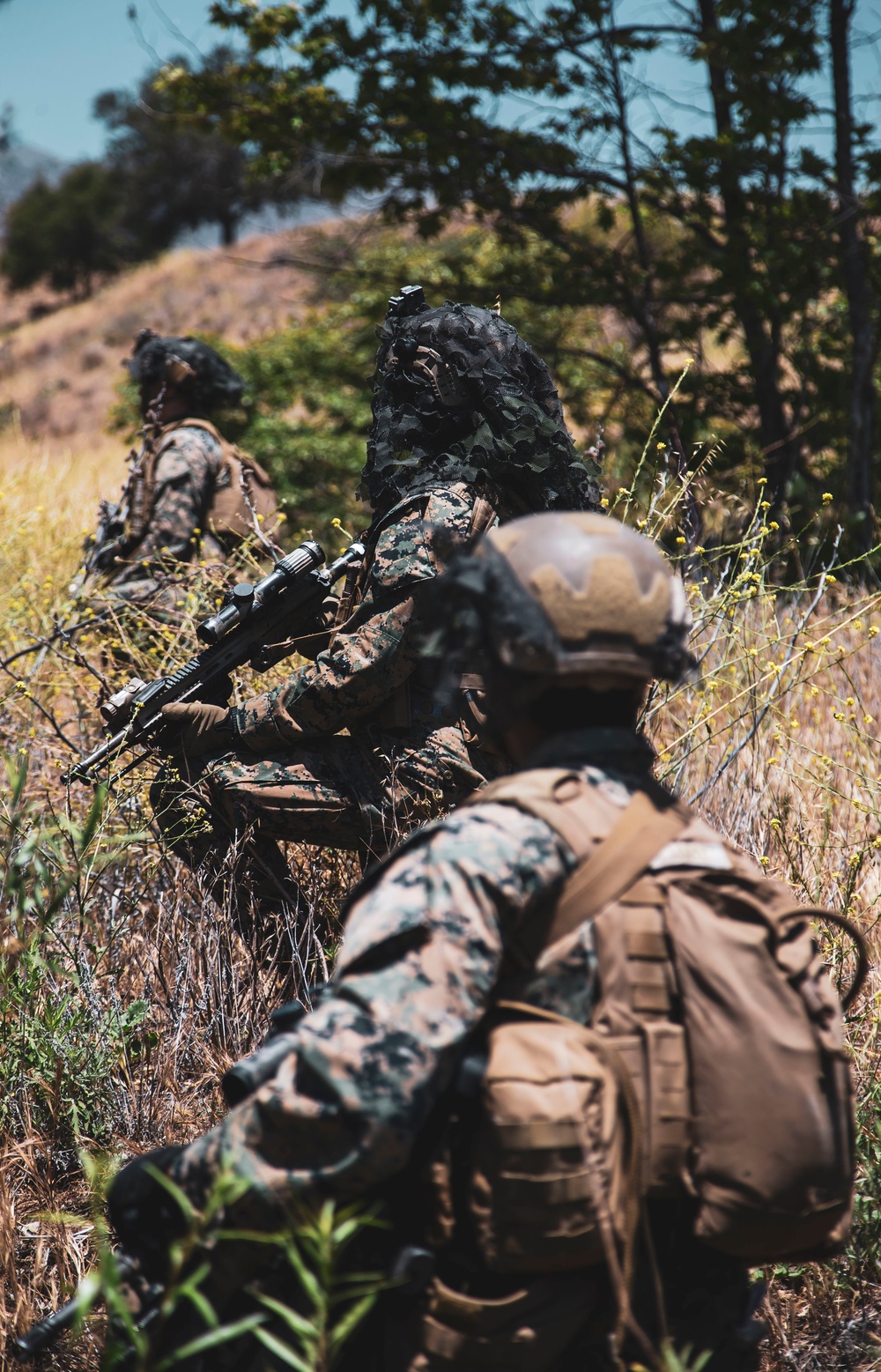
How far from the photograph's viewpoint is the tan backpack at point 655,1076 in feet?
4.51

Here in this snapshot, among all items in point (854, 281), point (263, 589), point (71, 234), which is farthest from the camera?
point (71, 234)

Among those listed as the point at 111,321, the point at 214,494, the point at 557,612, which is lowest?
the point at 111,321

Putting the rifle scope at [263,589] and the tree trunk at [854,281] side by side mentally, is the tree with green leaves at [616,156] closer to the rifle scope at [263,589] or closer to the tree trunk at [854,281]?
the tree trunk at [854,281]

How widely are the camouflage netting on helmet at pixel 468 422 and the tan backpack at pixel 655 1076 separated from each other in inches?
68.1

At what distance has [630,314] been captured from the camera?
725cm

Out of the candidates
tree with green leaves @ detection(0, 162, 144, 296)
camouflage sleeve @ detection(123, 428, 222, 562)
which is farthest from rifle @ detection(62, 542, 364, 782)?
tree with green leaves @ detection(0, 162, 144, 296)

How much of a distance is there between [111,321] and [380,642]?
27.3 metres

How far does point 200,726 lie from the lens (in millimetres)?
3086

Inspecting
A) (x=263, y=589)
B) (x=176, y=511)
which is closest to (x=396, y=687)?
(x=263, y=589)

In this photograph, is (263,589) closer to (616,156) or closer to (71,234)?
(616,156)

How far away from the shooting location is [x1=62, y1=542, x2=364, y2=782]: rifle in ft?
10.0

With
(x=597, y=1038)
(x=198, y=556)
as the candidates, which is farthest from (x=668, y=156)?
(x=597, y=1038)

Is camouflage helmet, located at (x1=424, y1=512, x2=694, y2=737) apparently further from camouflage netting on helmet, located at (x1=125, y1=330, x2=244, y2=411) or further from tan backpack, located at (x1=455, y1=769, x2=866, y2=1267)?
camouflage netting on helmet, located at (x1=125, y1=330, x2=244, y2=411)

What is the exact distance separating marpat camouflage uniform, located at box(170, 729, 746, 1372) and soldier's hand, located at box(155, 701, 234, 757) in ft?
5.51
